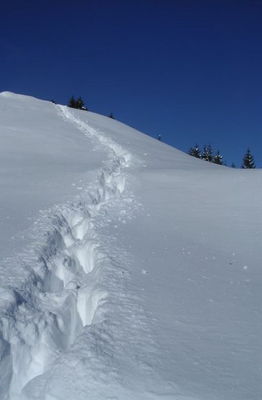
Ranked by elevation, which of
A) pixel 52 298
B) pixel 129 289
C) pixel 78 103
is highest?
pixel 78 103

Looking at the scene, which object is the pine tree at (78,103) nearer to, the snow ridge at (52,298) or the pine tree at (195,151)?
the pine tree at (195,151)

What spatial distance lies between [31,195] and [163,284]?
4.81 meters

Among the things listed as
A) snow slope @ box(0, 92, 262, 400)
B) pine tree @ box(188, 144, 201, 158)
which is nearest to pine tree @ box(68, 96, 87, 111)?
pine tree @ box(188, 144, 201, 158)

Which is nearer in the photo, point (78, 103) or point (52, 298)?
point (52, 298)

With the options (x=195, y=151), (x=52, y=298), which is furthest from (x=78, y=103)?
(x=52, y=298)

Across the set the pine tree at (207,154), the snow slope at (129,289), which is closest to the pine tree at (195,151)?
the pine tree at (207,154)

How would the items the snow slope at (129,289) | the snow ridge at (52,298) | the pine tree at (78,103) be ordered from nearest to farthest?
the snow slope at (129,289), the snow ridge at (52,298), the pine tree at (78,103)

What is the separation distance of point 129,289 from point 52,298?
97 centimetres

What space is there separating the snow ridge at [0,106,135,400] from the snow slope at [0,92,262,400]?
2 centimetres

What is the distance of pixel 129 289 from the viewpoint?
15.6ft

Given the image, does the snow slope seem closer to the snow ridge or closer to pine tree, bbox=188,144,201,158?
the snow ridge

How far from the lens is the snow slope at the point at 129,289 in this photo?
321 cm

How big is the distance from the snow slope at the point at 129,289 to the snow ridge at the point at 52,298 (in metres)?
0.02

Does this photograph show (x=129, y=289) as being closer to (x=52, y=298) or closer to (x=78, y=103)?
(x=52, y=298)
